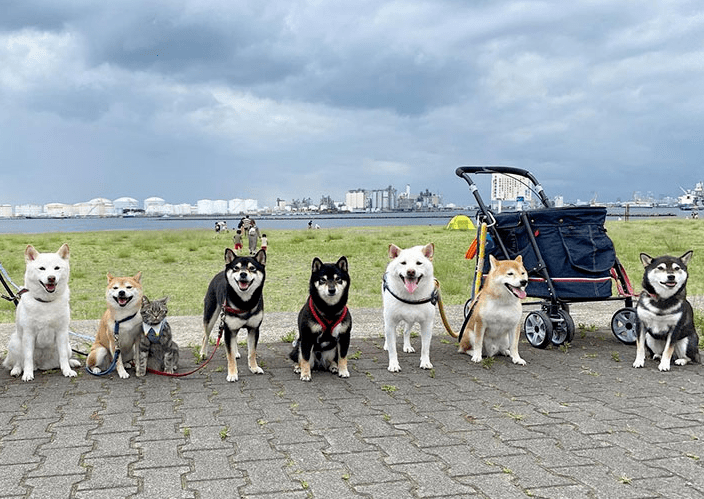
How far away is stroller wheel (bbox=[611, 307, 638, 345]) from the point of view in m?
7.35

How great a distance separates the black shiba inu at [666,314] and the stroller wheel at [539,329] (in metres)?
1.02

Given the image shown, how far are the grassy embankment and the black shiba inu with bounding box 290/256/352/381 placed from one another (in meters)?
4.73

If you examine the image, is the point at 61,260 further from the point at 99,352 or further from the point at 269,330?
the point at 269,330

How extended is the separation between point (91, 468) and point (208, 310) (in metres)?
3.17

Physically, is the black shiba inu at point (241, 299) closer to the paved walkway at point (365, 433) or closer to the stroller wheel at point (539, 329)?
the paved walkway at point (365, 433)

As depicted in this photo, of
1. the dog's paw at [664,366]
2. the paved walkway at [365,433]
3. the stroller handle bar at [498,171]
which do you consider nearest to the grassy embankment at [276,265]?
the stroller handle bar at [498,171]

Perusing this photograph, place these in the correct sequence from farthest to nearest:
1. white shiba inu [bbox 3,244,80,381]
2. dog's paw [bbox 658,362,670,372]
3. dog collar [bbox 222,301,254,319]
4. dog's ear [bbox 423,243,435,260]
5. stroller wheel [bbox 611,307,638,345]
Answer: stroller wheel [bbox 611,307,638,345] → dog's ear [bbox 423,243,435,260] → dog's paw [bbox 658,362,670,372] → dog collar [bbox 222,301,254,319] → white shiba inu [bbox 3,244,80,381]

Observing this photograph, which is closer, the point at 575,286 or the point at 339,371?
the point at 339,371

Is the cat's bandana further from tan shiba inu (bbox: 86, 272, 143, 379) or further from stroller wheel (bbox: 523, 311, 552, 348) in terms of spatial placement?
stroller wheel (bbox: 523, 311, 552, 348)

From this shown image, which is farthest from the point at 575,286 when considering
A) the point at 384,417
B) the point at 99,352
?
the point at 99,352

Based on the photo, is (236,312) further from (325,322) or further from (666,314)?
(666,314)

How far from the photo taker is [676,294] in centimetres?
617

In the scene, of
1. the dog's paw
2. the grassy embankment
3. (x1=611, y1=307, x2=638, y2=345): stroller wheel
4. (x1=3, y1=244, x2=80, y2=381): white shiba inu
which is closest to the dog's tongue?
the dog's paw

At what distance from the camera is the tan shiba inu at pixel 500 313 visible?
20.7 ft
